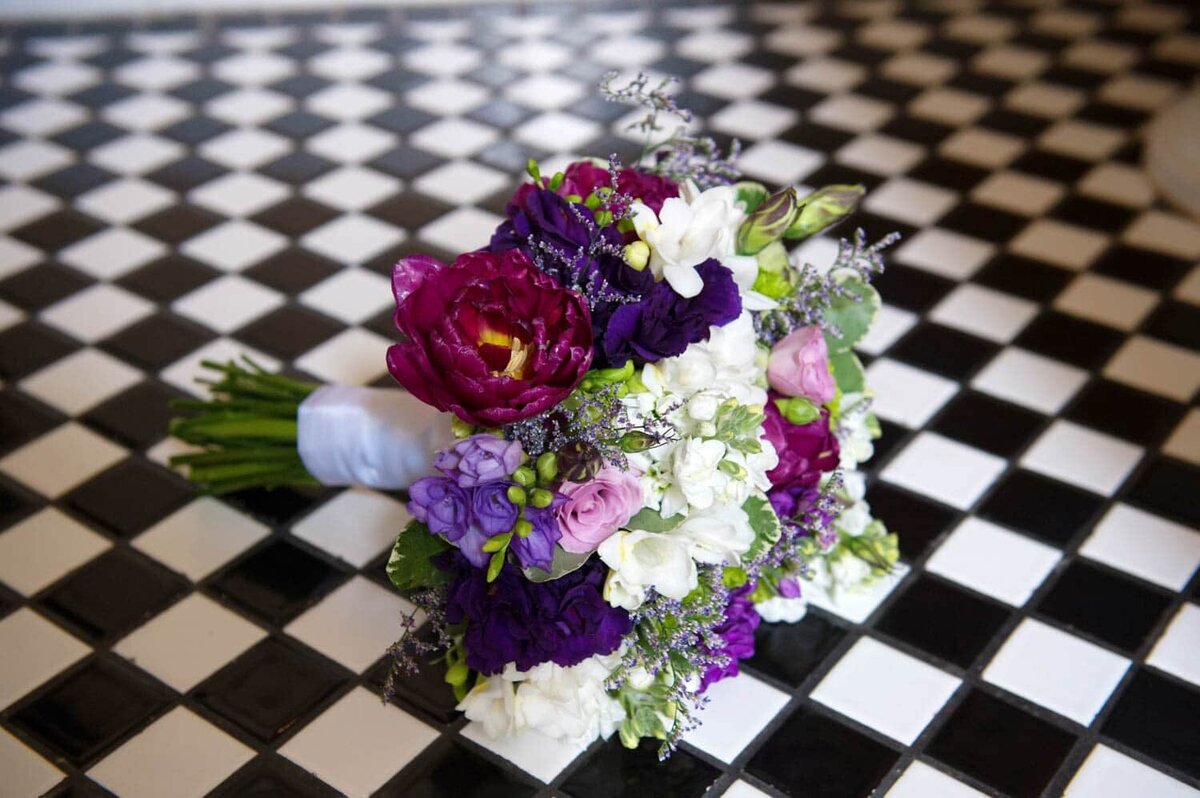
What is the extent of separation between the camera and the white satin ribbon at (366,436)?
6.61ft

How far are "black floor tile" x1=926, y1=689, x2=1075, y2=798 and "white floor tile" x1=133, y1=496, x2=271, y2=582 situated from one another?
1060 mm

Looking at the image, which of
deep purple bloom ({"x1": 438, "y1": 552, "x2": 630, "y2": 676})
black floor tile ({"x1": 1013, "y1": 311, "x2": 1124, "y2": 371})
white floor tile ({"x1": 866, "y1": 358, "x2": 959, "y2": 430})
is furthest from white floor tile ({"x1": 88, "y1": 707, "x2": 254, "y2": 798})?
black floor tile ({"x1": 1013, "y1": 311, "x2": 1124, "y2": 371})

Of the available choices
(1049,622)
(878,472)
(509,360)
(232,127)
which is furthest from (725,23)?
(509,360)

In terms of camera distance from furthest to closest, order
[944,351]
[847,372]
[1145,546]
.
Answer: [944,351] → [1145,546] → [847,372]

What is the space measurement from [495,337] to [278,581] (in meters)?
0.74

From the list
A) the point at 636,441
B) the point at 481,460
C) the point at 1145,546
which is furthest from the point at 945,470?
the point at 481,460

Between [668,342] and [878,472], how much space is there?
0.79m

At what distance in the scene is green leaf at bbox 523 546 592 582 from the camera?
1.48 metres

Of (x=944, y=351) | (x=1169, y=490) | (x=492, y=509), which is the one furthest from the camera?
(x=944, y=351)

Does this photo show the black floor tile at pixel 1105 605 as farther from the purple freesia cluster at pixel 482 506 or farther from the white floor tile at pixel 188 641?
the white floor tile at pixel 188 641

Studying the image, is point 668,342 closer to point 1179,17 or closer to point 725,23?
point 725,23

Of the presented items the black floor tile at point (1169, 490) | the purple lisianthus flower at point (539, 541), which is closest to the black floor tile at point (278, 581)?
the purple lisianthus flower at point (539, 541)

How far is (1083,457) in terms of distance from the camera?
7.34 feet

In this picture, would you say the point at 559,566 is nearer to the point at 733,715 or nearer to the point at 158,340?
the point at 733,715
